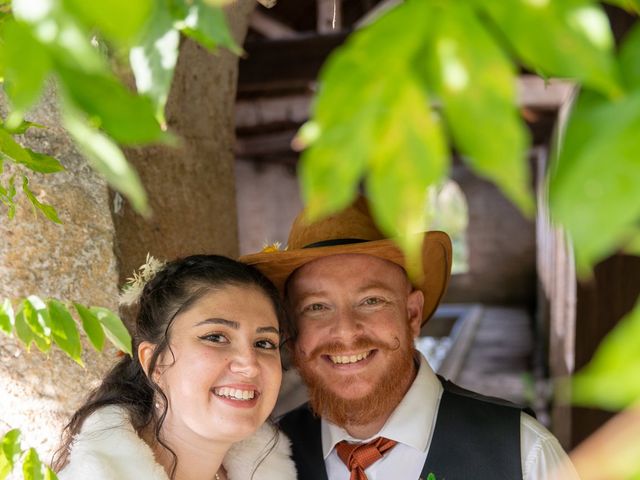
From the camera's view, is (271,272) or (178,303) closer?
(178,303)

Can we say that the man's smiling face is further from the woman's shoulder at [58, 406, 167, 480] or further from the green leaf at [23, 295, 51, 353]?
the green leaf at [23, 295, 51, 353]

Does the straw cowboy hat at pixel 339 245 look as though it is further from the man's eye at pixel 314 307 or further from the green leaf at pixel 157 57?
the green leaf at pixel 157 57

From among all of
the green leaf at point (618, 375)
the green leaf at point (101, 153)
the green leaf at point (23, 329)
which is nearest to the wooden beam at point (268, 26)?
the green leaf at point (23, 329)

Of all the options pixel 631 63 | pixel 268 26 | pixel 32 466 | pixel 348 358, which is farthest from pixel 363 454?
pixel 268 26

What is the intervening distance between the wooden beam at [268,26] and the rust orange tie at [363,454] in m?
4.97

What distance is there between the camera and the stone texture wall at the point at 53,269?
189cm

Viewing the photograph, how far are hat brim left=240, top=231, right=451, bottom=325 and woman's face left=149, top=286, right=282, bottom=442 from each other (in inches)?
9.9

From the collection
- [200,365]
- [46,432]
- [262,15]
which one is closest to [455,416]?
[200,365]

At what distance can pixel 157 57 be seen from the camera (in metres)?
0.64

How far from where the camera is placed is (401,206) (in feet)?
1.40

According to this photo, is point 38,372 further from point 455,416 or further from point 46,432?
point 455,416

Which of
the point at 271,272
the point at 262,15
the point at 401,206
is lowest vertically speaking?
the point at 271,272

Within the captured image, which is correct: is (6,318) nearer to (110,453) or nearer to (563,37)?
(110,453)

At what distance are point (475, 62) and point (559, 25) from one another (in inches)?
2.3
